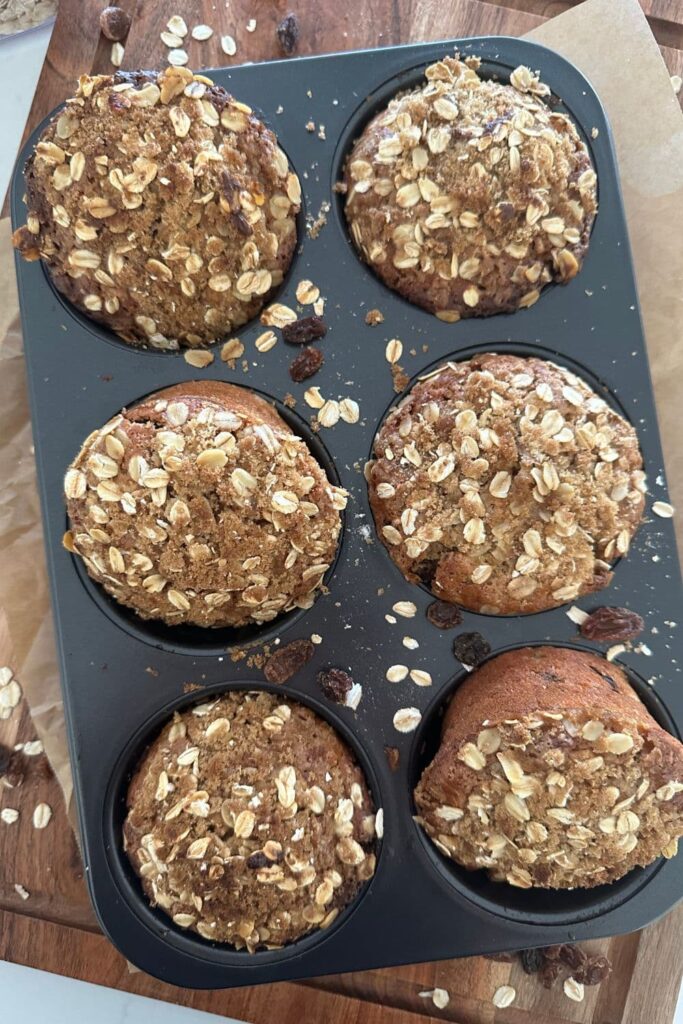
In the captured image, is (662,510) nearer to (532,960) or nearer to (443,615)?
(443,615)

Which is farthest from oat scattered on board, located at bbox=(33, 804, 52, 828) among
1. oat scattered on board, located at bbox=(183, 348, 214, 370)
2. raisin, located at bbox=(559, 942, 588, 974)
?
raisin, located at bbox=(559, 942, 588, 974)


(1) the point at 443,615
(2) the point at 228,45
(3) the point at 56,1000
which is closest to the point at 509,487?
(1) the point at 443,615

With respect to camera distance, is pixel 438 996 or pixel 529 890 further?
pixel 438 996

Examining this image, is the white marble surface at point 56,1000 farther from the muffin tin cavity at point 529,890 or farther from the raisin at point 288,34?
the raisin at point 288,34

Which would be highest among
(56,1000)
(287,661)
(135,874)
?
(287,661)

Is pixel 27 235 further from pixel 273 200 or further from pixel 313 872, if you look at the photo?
pixel 313 872

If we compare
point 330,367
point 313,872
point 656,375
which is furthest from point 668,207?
point 313,872
